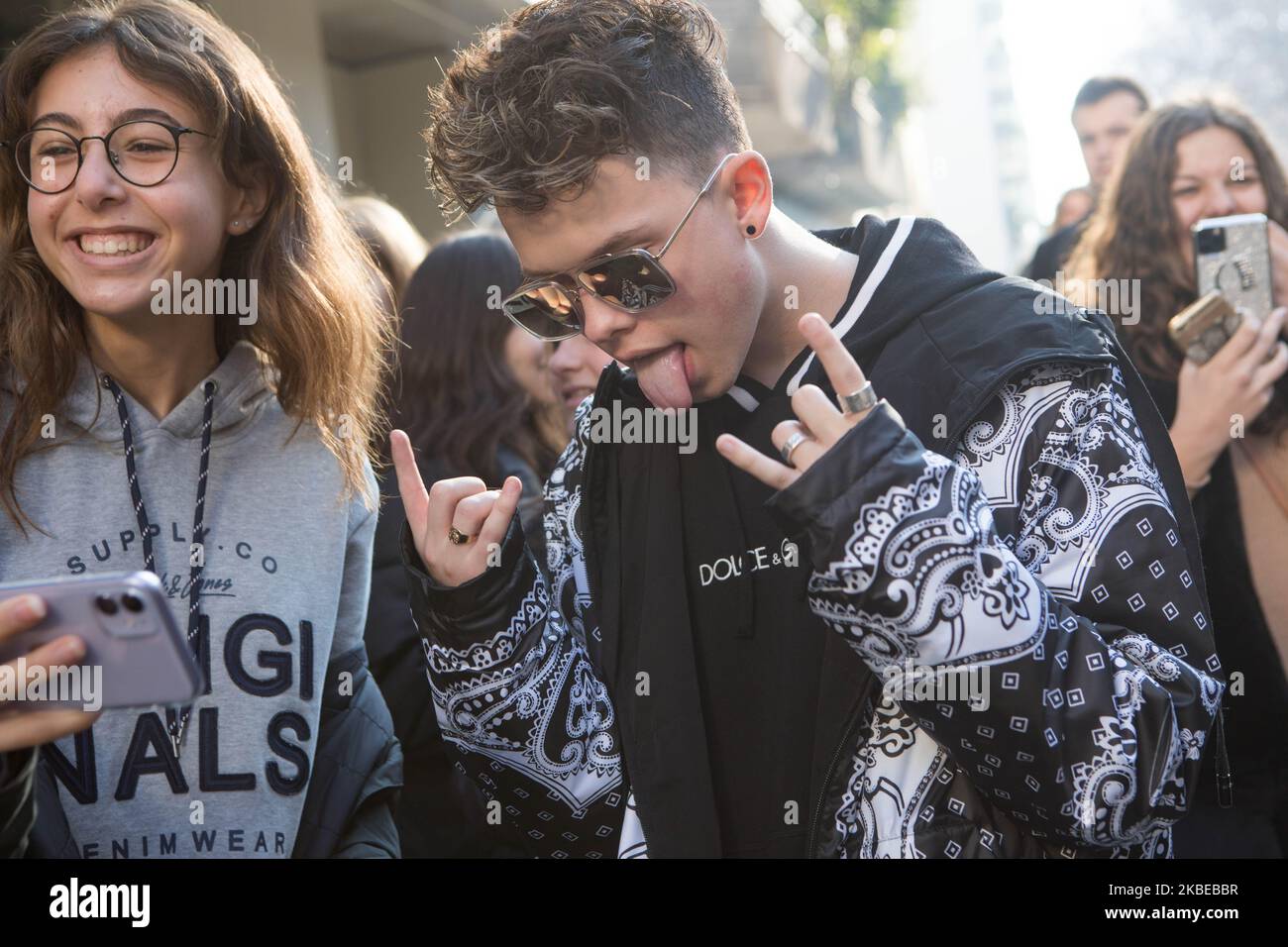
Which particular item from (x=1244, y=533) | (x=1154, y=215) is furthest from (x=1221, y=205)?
(x=1244, y=533)

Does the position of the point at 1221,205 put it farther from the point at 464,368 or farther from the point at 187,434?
the point at 187,434

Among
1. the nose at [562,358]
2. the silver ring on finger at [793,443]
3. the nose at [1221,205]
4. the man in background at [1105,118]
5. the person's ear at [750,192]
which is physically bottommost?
the silver ring on finger at [793,443]

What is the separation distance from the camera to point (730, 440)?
1.71 meters

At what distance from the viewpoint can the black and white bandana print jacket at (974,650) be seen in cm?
165

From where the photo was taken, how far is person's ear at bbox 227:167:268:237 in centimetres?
245

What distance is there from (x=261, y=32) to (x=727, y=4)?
23.2ft

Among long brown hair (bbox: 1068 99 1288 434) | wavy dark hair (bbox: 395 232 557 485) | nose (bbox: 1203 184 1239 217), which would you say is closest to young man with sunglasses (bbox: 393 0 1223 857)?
wavy dark hair (bbox: 395 232 557 485)

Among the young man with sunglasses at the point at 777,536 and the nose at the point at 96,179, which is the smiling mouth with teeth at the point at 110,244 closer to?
the nose at the point at 96,179

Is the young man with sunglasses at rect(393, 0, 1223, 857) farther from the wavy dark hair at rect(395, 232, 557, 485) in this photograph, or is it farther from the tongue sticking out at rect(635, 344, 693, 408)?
the wavy dark hair at rect(395, 232, 557, 485)

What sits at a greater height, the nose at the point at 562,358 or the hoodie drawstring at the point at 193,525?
the nose at the point at 562,358

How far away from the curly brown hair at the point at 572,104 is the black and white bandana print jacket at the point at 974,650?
22.2 inches

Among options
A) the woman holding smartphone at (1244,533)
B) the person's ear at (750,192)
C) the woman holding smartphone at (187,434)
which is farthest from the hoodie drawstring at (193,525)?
the woman holding smartphone at (1244,533)

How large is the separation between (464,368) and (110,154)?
1.43 metres
